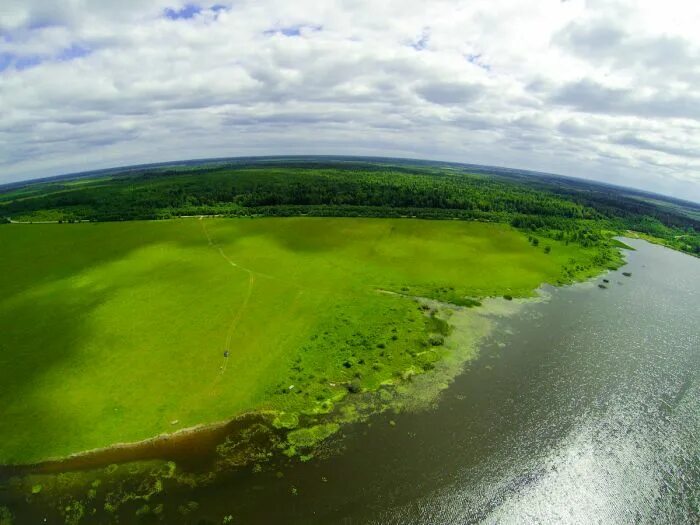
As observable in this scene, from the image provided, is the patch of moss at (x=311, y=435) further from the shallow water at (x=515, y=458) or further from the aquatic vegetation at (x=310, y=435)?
the shallow water at (x=515, y=458)

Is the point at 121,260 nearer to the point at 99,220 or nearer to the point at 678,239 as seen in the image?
the point at 99,220

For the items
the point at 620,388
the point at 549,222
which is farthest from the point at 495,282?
the point at 549,222

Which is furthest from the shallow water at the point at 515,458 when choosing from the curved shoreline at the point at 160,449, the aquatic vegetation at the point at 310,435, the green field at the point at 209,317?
the green field at the point at 209,317

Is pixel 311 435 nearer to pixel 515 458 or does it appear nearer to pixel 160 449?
pixel 160 449

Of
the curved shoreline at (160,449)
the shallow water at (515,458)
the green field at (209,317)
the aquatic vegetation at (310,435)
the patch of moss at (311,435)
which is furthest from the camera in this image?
the green field at (209,317)

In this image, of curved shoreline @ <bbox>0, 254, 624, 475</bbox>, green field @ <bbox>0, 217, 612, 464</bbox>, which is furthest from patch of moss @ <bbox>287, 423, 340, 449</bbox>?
green field @ <bbox>0, 217, 612, 464</bbox>

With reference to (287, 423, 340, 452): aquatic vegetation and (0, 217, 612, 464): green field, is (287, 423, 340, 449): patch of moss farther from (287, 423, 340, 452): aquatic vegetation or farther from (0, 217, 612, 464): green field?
(0, 217, 612, 464): green field
